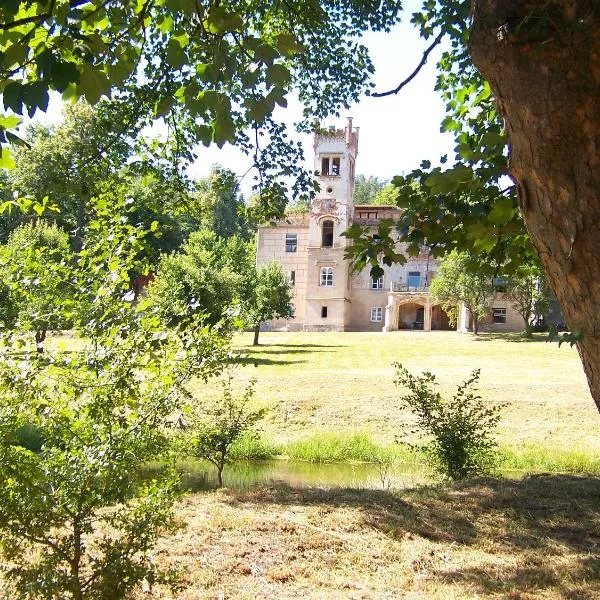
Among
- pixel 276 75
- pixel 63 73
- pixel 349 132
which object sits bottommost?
pixel 63 73

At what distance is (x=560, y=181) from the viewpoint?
7.27 feet

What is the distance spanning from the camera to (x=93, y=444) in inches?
131

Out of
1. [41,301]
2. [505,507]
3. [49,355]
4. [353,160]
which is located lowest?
[505,507]

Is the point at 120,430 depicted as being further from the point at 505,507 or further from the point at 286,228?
the point at 286,228

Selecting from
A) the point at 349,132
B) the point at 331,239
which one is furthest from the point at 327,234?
the point at 349,132

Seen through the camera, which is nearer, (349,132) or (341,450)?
(341,450)

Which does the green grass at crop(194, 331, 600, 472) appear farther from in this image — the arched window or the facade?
the arched window

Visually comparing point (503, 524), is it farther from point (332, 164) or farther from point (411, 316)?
point (411, 316)

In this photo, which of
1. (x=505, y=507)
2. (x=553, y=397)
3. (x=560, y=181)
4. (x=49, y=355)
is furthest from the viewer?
(x=553, y=397)

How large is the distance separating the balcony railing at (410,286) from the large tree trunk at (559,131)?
4857 centimetres

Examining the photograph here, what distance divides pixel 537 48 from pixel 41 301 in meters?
3.50

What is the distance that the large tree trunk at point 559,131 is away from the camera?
2182 millimetres

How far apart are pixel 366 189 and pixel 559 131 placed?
95.9 meters

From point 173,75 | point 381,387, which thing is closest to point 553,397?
point 381,387
